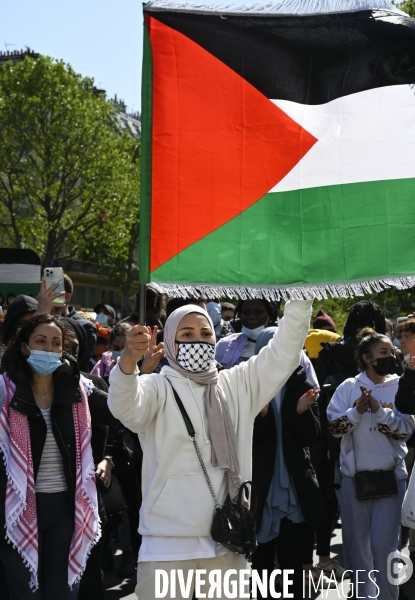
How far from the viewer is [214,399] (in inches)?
188

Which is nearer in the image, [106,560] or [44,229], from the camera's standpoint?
[106,560]

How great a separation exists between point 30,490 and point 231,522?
1302 millimetres

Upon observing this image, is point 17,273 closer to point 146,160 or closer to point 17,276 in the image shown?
point 17,276

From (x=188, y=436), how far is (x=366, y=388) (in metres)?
2.79

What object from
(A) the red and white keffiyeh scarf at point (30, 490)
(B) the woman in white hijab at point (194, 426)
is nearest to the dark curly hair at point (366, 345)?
(A) the red and white keffiyeh scarf at point (30, 490)

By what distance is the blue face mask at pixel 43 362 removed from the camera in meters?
5.59

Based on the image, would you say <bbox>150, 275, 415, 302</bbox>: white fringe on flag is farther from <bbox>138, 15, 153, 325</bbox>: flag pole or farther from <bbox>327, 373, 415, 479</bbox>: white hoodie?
<bbox>327, 373, 415, 479</bbox>: white hoodie

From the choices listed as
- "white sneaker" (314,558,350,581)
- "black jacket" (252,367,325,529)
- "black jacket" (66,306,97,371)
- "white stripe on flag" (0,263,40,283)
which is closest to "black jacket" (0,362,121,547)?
"black jacket" (66,306,97,371)

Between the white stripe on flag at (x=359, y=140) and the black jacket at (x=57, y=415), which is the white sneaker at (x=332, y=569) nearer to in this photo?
the black jacket at (x=57, y=415)

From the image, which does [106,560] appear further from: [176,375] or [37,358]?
[176,375]

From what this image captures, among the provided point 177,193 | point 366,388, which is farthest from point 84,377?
point 366,388

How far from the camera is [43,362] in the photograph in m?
5.60

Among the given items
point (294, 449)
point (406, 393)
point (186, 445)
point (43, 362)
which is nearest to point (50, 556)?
point (43, 362)

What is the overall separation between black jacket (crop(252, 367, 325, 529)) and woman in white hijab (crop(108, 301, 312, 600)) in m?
1.81
